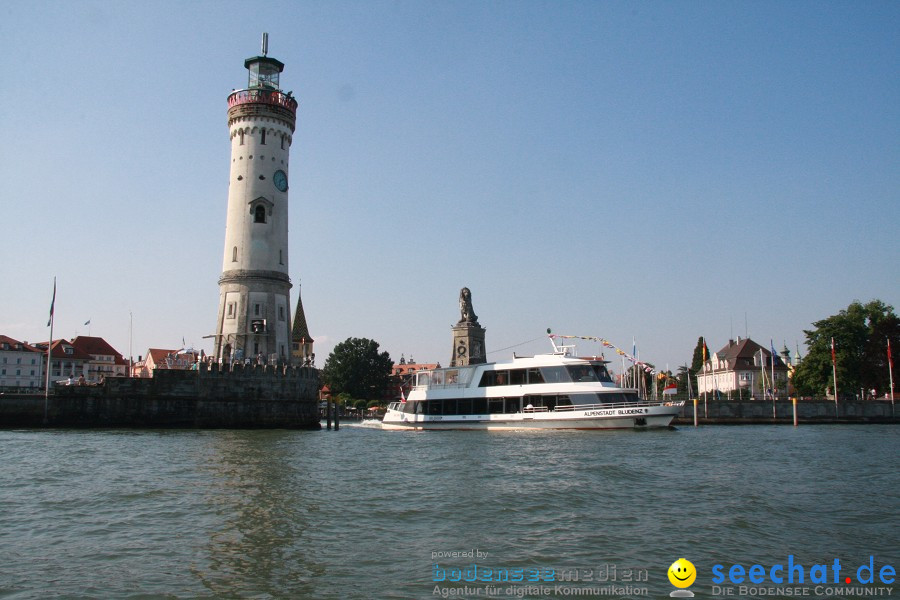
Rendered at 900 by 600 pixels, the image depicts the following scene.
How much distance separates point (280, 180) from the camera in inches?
2244

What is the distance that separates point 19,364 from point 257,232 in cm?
6113

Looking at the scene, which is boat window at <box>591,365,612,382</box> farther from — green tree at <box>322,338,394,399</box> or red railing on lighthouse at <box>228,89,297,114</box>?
green tree at <box>322,338,394,399</box>

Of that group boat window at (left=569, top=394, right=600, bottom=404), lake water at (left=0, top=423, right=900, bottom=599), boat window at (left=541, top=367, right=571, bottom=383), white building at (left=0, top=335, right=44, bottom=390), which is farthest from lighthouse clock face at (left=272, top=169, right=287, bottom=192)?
white building at (left=0, top=335, right=44, bottom=390)

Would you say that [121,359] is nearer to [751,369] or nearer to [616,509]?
[751,369]

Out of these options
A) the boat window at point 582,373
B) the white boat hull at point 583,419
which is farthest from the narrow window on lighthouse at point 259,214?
the boat window at point 582,373

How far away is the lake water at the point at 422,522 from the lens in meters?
11.4

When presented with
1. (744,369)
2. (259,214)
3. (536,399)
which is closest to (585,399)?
(536,399)

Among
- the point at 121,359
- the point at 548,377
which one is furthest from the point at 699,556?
the point at 121,359

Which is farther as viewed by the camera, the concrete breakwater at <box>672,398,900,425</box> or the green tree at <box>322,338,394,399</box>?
the green tree at <box>322,338,394,399</box>

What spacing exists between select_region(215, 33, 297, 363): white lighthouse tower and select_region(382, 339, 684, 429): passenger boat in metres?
12.9

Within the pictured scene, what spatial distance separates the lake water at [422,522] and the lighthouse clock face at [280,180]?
101 feet

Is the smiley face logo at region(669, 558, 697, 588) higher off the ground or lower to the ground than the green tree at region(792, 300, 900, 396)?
lower

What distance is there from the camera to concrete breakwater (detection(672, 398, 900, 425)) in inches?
2773

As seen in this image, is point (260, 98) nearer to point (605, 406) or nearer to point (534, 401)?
point (534, 401)
